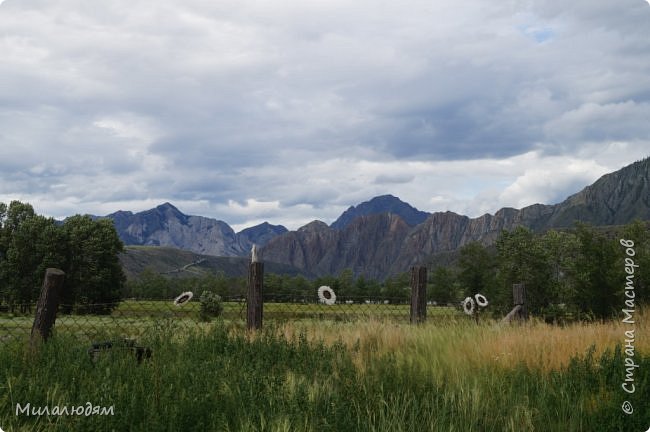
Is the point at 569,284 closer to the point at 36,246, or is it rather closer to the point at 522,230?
the point at 522,230

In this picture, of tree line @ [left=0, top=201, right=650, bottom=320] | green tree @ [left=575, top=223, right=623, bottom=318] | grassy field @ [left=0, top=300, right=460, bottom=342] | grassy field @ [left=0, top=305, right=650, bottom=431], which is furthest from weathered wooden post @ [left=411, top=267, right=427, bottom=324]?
green tree @ [left=575, top=223, right=623, bottom=318]

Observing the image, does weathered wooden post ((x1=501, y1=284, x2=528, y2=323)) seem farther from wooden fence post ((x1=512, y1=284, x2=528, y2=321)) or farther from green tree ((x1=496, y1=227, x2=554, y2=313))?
green tree ((x1=496, y1=227, x2=554, y2=313))

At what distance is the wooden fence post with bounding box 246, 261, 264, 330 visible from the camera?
11117mm

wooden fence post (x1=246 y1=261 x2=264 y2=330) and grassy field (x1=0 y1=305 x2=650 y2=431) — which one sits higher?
wooden fence post (x1=246 y1=261 x2=264 y2=330)

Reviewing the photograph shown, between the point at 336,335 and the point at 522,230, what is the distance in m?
71.0

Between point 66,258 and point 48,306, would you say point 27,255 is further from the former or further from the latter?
point 48,306

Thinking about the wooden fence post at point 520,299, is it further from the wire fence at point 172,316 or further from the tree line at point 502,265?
the tree line at point 502,265

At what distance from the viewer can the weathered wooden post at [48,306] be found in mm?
8383

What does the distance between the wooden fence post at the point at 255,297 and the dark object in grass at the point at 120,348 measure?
3.40 metres

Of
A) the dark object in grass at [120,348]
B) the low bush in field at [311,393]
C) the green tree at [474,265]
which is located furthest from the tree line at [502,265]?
the low bush in field at [311,393]

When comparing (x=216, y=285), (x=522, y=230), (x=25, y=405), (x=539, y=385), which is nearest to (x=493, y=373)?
(x=539, y=385)

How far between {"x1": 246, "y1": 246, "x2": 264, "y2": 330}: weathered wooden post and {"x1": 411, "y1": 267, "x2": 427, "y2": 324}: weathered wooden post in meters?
4.05

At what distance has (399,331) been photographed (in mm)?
10133

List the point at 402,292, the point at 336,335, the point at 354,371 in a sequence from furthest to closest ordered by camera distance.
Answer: the point at 402,292
the point at 336,335
the point at 354,371
